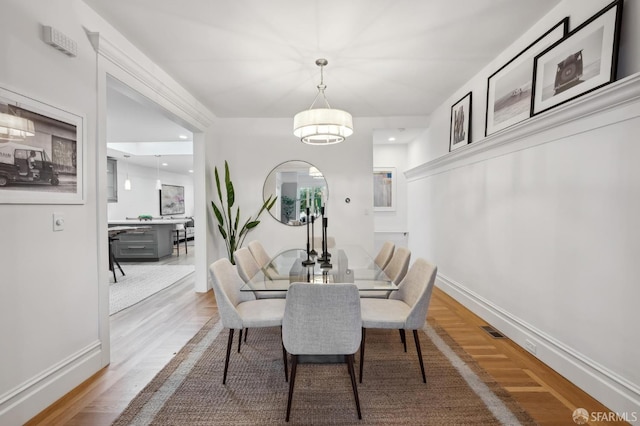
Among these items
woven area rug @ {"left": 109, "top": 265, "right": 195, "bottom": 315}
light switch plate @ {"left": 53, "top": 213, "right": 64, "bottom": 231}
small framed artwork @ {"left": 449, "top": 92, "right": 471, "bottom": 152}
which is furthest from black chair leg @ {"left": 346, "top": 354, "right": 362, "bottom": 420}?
woven area rug @ {"left": 109, "top": 265, "right": 195, "bottom": 315}

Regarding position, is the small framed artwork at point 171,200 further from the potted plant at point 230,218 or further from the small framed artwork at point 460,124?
the small framed artwork at point 460,124

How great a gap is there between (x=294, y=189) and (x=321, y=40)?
2438mm

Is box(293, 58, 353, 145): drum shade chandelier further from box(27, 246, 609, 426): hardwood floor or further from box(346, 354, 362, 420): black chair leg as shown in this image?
box(27, 246, 609, 426): hardwood floor

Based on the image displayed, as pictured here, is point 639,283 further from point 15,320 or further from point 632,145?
point 15,320

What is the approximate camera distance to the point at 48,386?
173 cm

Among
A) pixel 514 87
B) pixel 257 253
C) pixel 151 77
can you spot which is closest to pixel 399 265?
pixel 257 253

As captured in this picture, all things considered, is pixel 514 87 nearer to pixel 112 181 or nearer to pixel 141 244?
pixel 141 244

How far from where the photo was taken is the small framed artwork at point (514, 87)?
2121 mm

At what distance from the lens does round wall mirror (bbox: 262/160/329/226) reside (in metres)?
4.50

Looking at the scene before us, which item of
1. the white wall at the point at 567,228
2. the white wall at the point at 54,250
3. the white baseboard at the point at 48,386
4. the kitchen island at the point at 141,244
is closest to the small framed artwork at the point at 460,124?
the white wall at the point at 567,228

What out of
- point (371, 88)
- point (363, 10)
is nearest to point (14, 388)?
point (363, 10)

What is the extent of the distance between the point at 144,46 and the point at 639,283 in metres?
3.85

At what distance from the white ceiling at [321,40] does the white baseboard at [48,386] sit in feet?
8.02

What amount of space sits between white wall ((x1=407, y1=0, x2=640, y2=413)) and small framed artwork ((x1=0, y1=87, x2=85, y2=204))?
10.7ft
